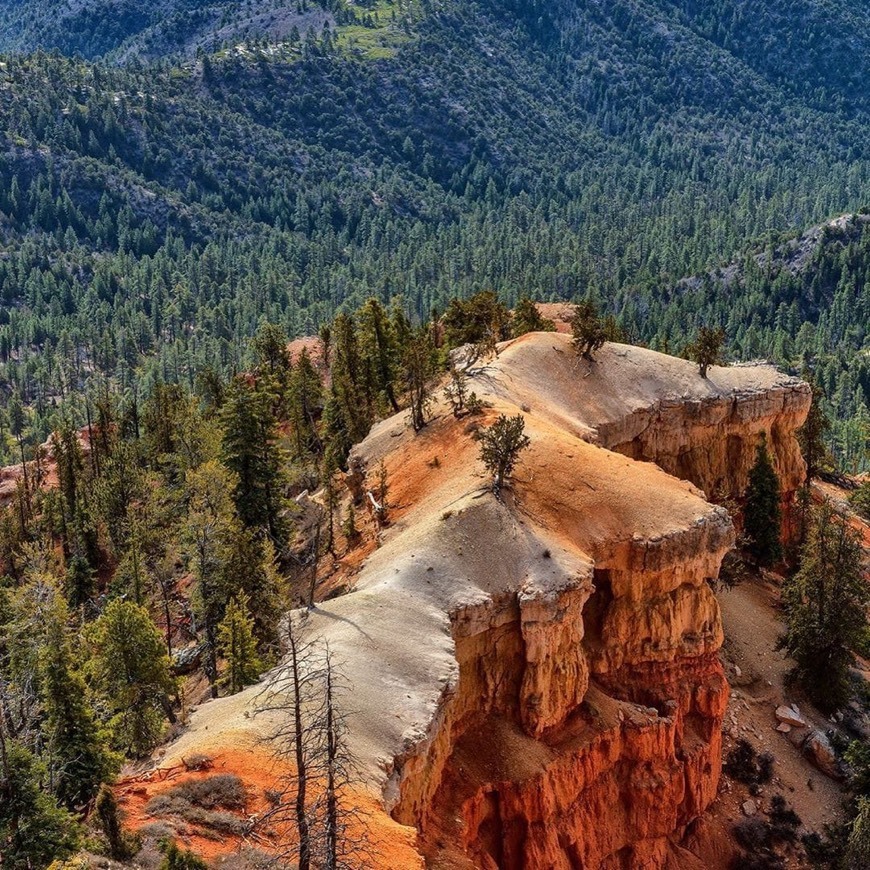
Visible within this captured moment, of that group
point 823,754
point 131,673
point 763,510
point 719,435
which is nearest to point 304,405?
point 719,435

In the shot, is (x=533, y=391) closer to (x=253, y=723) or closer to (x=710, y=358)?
(x=710, y=358)

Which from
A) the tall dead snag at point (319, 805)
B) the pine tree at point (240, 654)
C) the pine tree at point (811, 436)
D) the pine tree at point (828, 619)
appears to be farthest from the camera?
the pine tree at point (811, 436)

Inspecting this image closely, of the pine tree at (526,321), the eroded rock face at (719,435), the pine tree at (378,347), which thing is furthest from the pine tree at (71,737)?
the pine tree at (526,321)

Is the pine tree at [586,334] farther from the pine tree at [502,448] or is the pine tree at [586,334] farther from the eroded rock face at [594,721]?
the eroded rock face at [594,721]

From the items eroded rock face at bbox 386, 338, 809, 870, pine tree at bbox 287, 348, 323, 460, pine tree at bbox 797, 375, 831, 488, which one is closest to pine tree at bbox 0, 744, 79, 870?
eroded rock face at bbox 386, 338, 809, 870

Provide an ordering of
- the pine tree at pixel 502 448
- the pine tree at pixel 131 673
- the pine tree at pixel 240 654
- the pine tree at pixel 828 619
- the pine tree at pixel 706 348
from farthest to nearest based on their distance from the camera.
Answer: the pine tree at pixel 706 348 < the pine tree at pixel 828 619 < the pine tree at pixel 502 448 < the pine tree at pixel 240 654 < the pine tree at pixel 131 673

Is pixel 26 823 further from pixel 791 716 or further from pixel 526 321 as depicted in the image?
pixel 526 321

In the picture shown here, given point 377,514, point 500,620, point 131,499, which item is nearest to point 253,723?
point 500,620
